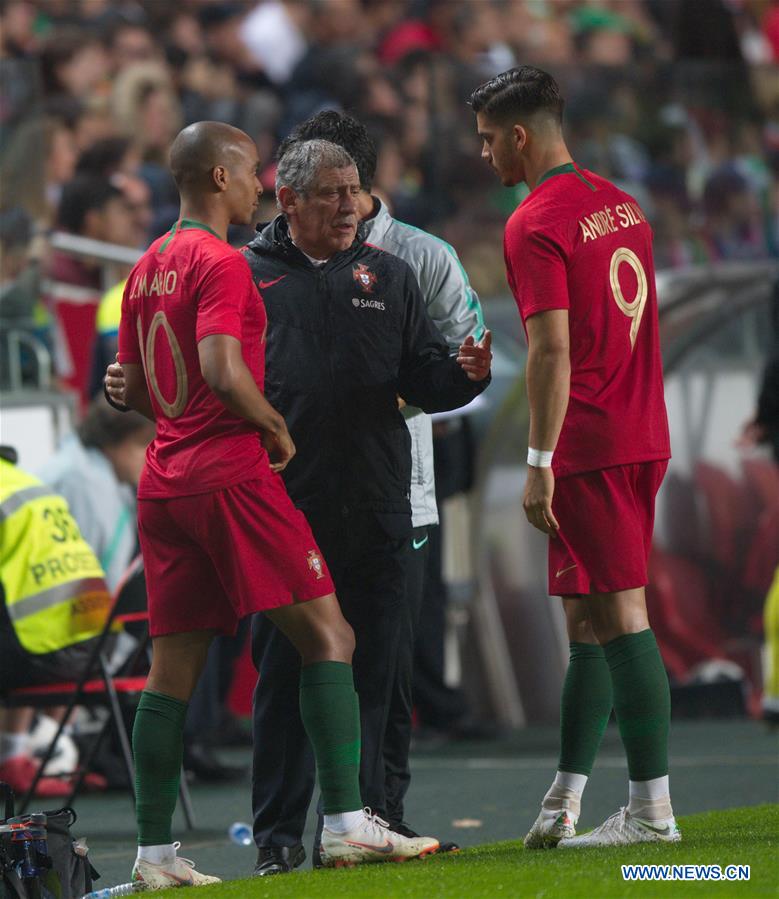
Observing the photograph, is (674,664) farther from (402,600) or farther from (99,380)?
(402,600)

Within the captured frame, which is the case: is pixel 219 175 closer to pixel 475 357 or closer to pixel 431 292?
pixel 475 357

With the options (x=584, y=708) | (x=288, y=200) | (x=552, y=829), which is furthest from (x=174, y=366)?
(x=552, y=829)

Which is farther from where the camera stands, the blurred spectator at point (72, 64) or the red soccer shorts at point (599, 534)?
the blurred spectator at point (72, 64)

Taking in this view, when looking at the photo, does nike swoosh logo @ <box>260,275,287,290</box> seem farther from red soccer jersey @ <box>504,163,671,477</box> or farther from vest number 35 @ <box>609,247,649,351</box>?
vest number 35 @ <box>609,247,649,351</box>

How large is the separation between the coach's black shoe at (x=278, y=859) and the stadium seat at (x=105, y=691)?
5.25 feet

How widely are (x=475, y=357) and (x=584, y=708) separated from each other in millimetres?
993

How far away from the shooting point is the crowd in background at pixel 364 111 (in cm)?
1030

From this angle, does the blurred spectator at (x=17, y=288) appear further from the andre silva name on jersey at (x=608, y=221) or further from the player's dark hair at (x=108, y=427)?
the andre silva name on jersey at (x=608, y=221)

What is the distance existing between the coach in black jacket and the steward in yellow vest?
73.6 inches

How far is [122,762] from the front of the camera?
8.06 meters

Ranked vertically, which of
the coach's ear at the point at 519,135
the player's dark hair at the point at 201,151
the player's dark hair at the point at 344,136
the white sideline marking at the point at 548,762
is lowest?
the white sideline marking at the point at 548,762

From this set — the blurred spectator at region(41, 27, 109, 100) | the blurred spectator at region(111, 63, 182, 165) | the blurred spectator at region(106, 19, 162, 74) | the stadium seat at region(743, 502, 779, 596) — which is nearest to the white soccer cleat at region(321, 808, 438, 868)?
the stadium seat at region(743, 502, 779, 596)

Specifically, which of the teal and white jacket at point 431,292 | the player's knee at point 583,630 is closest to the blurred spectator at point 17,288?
the teal and white jacket at point 431,292

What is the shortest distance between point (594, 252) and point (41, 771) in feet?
9.64
